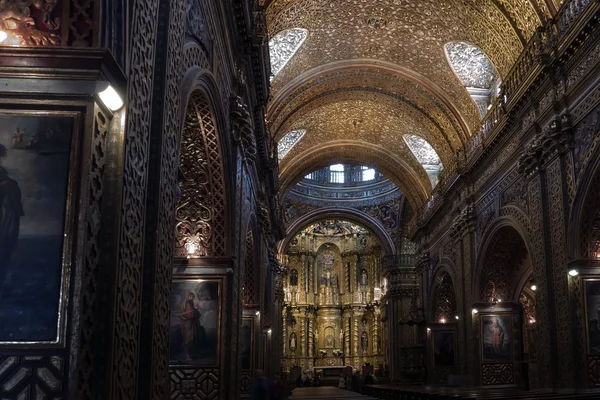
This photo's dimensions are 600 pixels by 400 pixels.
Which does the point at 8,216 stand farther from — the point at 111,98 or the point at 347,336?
the point at 347,336

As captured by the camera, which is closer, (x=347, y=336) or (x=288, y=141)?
(x=288, y=141)

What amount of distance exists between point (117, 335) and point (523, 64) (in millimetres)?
12214

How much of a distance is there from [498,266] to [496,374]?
2.93 m

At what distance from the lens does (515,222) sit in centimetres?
1548

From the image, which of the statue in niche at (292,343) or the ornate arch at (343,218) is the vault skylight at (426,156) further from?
the statue in niche at (292,343)

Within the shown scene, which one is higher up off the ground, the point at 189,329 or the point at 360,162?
the point at 360,162

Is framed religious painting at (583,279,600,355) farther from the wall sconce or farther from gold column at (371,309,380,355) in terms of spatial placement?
gold column at (371,309,380,355)

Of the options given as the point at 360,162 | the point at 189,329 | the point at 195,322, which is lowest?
the point at 189,329

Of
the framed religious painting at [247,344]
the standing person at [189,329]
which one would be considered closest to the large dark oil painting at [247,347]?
the framed religious painting at [247,344]

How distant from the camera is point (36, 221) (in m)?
4.12

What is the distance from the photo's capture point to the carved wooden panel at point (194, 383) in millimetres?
9961

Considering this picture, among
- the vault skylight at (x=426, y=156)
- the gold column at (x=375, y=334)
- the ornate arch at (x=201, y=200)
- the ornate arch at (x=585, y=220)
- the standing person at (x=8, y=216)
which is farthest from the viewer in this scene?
the gold column at (x=375, y=334)

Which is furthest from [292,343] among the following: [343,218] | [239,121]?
[239,121]

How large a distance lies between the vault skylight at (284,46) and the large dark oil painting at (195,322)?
8756mm
